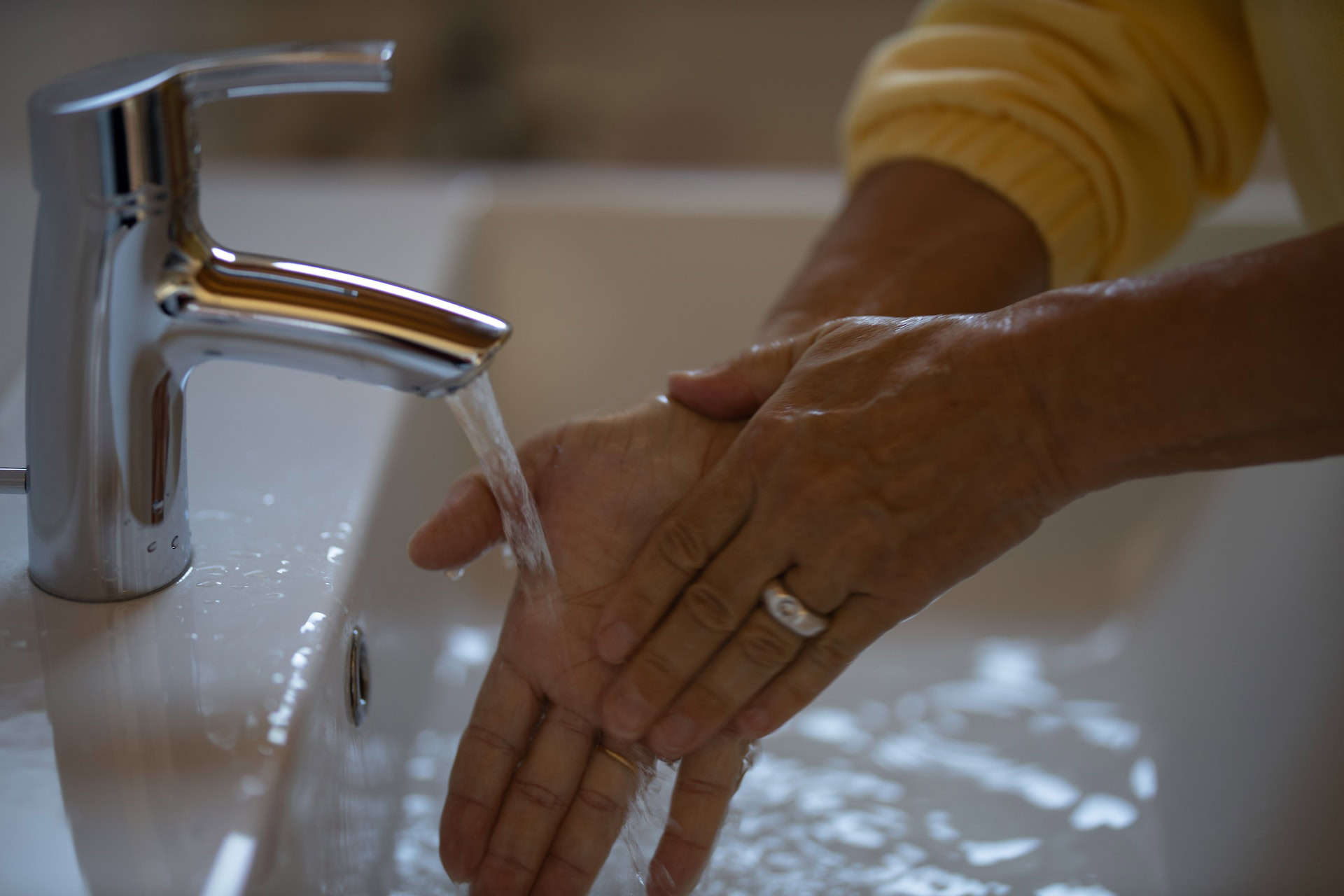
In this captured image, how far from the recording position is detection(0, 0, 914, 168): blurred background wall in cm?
157

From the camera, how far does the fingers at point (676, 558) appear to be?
0.48 m

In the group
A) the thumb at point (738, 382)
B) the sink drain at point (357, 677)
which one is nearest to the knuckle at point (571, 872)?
the sink drain at point (357, 677)

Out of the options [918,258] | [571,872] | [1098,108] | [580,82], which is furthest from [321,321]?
[580,82]

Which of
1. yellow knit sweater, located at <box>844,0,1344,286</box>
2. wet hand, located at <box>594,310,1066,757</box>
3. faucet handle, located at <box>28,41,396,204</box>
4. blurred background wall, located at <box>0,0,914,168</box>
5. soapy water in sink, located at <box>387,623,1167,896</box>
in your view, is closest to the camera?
faucet handle, located at <box>28,41,396,204</box>

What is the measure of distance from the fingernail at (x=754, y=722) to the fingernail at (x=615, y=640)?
6 cm

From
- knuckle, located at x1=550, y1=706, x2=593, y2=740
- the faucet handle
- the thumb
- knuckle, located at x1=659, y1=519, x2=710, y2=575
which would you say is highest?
the thumb

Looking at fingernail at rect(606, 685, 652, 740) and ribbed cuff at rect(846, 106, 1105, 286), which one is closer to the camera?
fingernail at rect(606, 685, 652, 740)

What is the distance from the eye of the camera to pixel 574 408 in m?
0.86

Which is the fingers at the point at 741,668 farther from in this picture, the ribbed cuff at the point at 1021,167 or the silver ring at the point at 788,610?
the ribbed cuff at the point at 1021,167

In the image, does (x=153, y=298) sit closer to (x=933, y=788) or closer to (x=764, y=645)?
(x=764, y=645)

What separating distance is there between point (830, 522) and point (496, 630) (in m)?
0.35

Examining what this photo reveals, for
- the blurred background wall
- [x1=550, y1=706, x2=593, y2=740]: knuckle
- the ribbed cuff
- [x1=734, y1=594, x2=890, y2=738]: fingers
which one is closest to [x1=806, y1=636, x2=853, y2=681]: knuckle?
[x1=734, y1=594, x2=890, y2=738]: fingers

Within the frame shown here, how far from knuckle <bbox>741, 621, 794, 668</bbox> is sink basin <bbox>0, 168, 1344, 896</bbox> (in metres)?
0.10

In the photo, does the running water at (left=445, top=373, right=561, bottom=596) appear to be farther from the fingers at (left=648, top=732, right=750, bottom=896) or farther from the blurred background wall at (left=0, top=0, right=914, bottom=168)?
the blurred background wall at (left=0, top=0, right=914, bottom=168)
